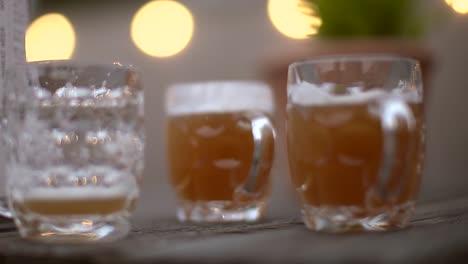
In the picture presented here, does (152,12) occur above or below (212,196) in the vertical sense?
above

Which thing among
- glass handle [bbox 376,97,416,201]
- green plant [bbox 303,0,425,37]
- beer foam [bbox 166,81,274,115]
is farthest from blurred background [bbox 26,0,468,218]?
glass handle [bbox 376,97,416,201]

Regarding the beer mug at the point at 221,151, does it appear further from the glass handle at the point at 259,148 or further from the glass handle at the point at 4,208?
the glass handle at the point at 4,208

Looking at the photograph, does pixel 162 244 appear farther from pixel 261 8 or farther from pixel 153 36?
pixel 153 36

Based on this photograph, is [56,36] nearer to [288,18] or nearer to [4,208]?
[288,18]

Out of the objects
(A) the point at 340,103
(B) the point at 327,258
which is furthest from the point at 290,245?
(A) the point at 340,103

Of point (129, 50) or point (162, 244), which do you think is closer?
point (162, 244)

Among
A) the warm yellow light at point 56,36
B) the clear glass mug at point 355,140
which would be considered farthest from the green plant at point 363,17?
the warm yellow light at point 56,36

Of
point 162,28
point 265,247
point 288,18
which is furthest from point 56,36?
point 265,247
